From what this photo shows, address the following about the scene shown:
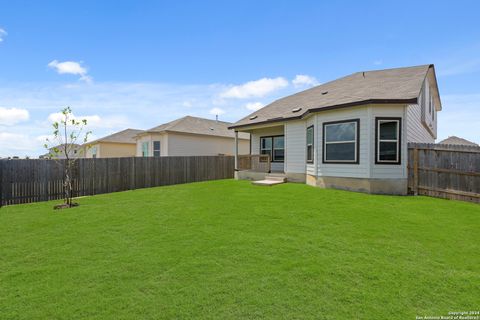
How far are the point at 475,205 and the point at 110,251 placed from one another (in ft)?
33.0

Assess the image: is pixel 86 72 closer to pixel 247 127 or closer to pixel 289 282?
pixel 247 127

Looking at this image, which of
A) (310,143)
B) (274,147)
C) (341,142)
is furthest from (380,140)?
(274,147)

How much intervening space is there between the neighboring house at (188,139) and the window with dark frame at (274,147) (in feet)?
22.4

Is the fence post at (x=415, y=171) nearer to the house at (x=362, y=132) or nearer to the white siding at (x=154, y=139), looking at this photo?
the house at (x=362, y=132)

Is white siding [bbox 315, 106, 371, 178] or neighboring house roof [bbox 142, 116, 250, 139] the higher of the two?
neighboring house roof [bbox 142, 116, 250, 139]

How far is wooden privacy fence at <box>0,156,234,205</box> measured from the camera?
908cm

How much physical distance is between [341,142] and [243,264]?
26.8ft

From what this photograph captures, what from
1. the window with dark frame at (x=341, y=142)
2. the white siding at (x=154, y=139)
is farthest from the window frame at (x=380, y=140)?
the white siding at (x=154, y=139)

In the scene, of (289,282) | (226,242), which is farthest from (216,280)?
(226,242)

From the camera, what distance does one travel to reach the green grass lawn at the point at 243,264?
2670 mm

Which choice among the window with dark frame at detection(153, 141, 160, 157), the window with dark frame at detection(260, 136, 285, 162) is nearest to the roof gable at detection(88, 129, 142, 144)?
the window with dark frame at detection(153, 141, 160, 157)

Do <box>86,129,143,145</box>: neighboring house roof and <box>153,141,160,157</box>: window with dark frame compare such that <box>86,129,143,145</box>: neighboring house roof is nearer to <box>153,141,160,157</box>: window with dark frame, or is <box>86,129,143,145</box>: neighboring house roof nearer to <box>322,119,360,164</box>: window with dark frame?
<box>153,141,160,157</box>: window with dark frame

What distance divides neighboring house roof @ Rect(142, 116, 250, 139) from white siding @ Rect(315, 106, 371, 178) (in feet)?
40.4

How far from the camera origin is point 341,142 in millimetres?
10211
